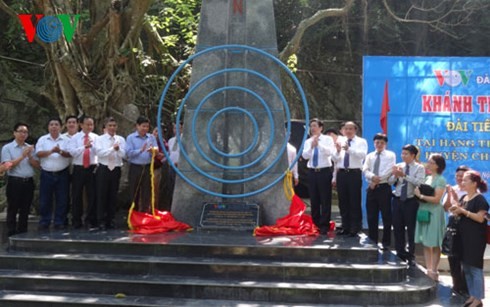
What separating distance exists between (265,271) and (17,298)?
2.43m

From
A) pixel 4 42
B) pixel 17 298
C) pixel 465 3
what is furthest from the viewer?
pixel 465 3

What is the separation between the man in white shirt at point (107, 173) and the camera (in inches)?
290

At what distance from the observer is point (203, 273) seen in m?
5.75

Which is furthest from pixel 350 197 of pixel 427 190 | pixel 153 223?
pixel 153 223

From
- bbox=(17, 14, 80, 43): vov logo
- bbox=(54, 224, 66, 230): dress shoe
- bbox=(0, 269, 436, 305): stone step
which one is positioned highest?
bbox=(17, 14, 80, 43): vov logo

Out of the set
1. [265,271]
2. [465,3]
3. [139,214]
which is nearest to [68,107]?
[139,214]

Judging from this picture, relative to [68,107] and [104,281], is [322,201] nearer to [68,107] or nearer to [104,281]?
[104,281]

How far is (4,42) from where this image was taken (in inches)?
541

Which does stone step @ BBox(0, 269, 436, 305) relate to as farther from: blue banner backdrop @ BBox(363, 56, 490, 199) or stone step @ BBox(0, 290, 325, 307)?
blue banner backdrop @ BBox(363, 56, 490, 199)

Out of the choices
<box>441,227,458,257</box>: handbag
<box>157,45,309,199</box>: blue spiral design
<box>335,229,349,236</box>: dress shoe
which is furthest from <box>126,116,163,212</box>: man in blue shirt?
<box>441,227,458,257</box>: handbag

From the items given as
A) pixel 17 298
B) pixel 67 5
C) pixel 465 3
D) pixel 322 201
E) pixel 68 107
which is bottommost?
pixel 17 298

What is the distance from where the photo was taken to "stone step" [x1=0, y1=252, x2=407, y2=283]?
5625 millimetres

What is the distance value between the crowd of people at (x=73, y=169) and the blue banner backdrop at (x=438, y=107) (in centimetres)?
369

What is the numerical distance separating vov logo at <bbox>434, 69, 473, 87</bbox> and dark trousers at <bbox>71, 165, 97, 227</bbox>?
5.40 m
